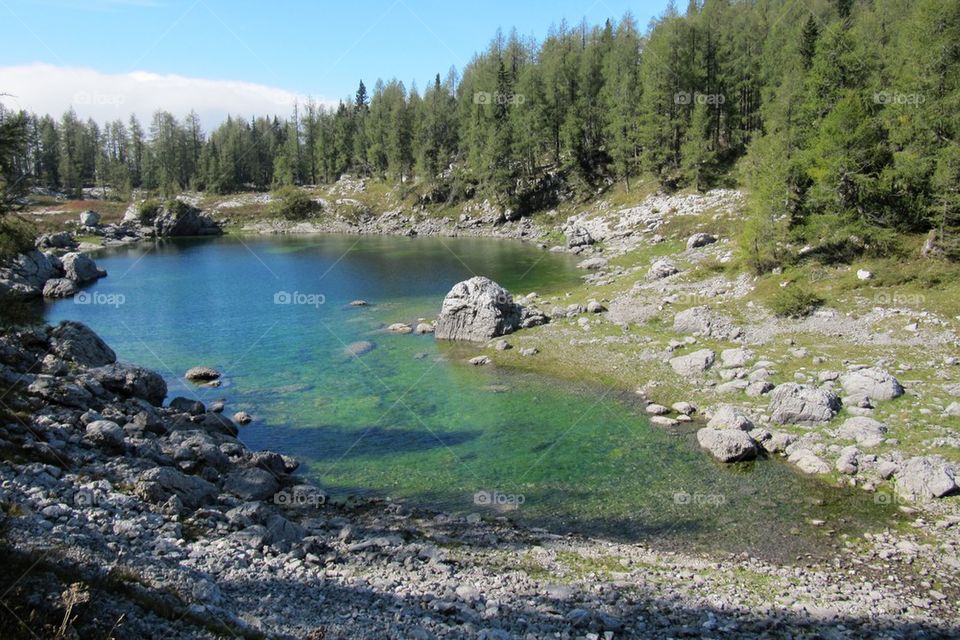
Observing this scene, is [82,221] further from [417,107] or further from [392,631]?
[392,631]

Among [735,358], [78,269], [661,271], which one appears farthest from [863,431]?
[78,269]

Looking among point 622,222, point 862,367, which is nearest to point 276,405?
point 862,367

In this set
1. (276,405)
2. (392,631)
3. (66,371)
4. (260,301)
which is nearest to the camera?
(392,631)

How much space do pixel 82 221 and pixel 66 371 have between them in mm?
122220

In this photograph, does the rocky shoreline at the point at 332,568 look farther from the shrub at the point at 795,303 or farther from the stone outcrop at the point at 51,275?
the stone outcrop at the point at 51,275

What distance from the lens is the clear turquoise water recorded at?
22.2 m

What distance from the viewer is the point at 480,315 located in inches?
1796

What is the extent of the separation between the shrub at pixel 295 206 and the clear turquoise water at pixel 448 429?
87476 millimetres

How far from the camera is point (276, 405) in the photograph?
34.7 metres

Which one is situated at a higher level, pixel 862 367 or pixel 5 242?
pixel 5 242

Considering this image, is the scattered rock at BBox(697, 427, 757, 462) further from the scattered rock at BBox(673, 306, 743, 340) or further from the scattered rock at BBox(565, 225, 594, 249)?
the scattered rock at BBox(565, 225, 594, 249)

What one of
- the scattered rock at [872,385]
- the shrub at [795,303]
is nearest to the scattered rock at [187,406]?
the scattered rock at [872,385]

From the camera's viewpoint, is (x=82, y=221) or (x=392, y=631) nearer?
(x=392, y=631)

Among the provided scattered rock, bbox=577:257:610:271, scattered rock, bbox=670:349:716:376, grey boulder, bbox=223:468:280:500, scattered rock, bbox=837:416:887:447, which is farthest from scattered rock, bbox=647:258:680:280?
grey boulder, bbox=223:468:280:500
